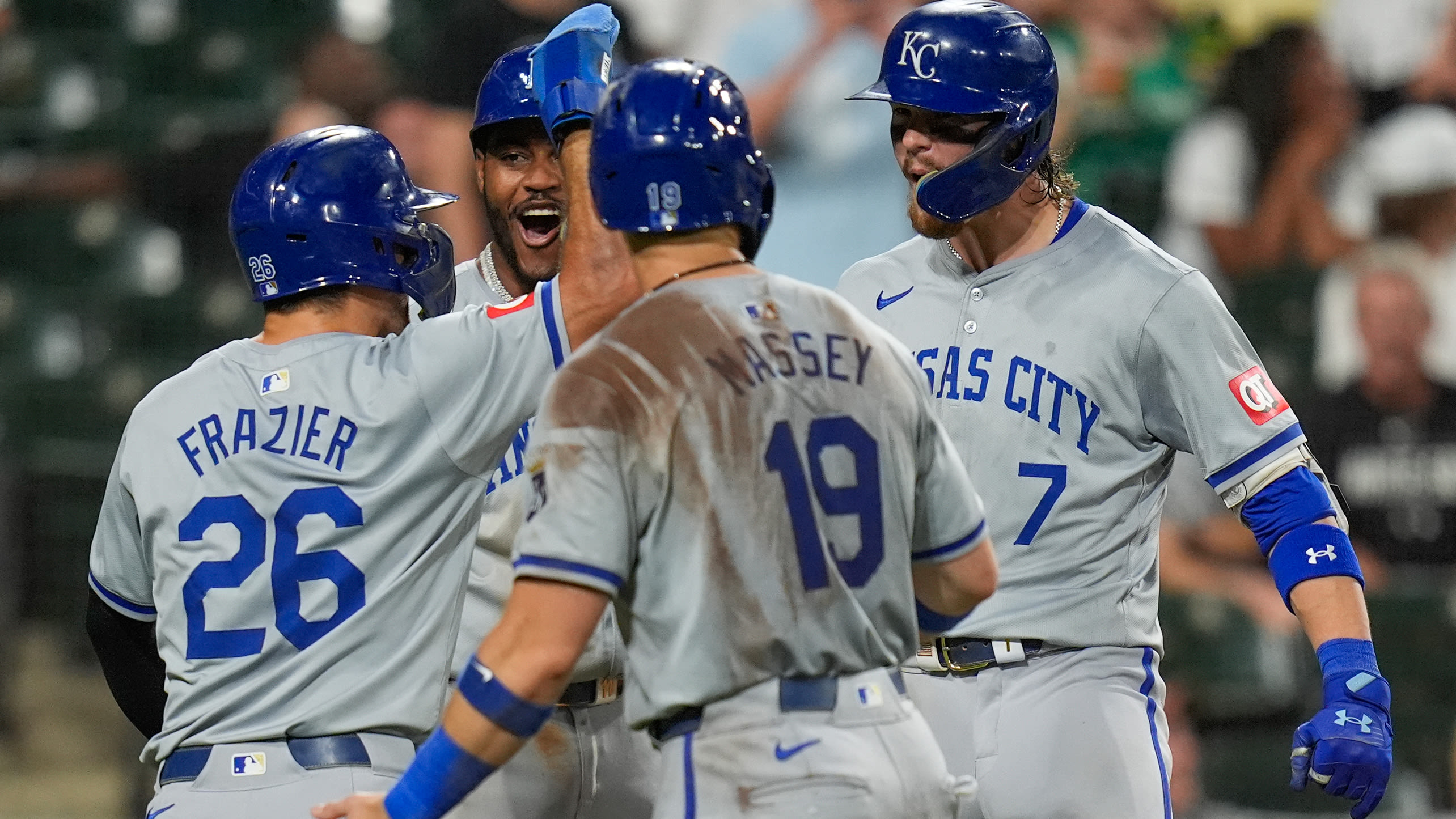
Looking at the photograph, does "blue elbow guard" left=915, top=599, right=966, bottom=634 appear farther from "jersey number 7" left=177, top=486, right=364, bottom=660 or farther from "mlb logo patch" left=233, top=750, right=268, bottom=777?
"mlb logo patch" left=233, top=750, right=268, bottom=777

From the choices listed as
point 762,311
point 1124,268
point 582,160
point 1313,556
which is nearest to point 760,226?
point 762,311

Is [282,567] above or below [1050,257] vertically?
below

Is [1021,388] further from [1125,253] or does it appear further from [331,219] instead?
[331,219]

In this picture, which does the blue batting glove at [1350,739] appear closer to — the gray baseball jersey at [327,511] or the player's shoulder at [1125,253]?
the player's shoulder at [1125,253]

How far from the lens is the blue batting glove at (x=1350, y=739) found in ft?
9.87

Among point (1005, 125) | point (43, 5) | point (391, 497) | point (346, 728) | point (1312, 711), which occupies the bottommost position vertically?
point (1312, 711)

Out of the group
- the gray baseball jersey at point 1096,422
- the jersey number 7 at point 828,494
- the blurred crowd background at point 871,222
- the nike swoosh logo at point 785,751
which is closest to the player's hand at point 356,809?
the nike swoosh logo at point 785,751

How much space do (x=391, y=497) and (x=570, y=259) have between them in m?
0.50

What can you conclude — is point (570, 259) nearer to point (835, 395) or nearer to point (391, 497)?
point (391, 497)

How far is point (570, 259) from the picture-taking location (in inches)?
114

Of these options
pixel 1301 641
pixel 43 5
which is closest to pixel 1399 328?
pixel 1301 641

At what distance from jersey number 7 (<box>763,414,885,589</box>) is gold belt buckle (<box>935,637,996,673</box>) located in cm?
97

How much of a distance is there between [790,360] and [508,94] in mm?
1644

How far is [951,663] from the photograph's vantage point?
3.35 metres
